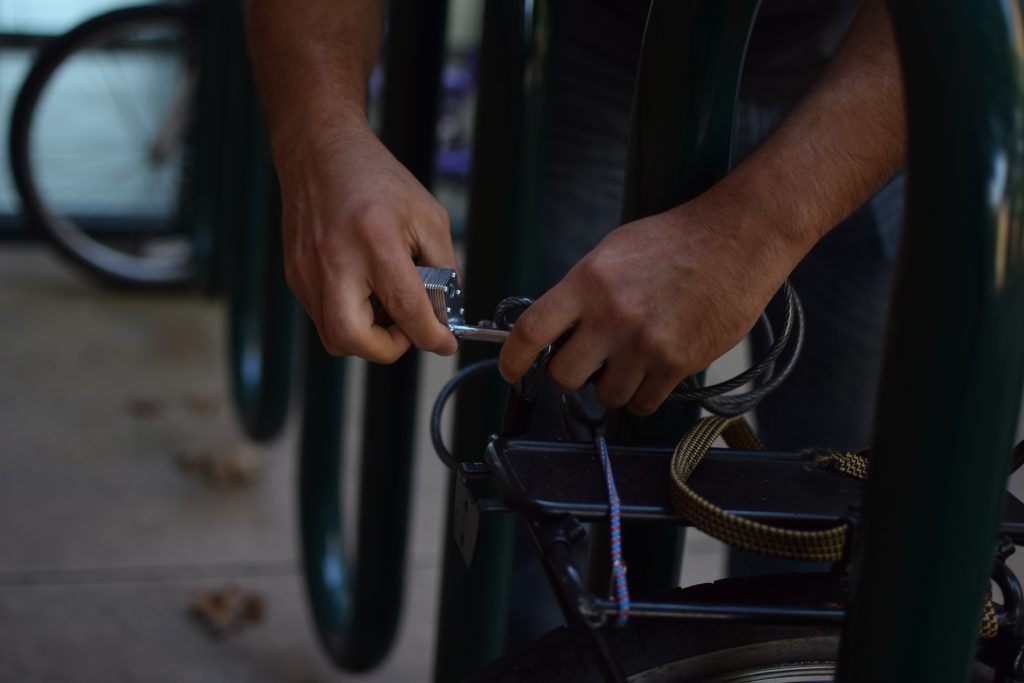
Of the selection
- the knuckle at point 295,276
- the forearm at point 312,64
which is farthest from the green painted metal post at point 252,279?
the knuckle at point 295,276

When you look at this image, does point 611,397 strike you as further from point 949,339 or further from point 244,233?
point 244,233

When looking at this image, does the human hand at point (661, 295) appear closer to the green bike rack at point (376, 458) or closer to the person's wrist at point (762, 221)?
the person's wrist at point (762, 221)

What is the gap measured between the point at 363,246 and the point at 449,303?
8cm

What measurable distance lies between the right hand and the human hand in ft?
0.31

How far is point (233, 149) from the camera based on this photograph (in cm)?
269

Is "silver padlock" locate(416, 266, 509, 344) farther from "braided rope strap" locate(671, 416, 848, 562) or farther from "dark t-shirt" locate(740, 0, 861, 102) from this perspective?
"dark t-shirt" locate(740, 0, 861, 102)

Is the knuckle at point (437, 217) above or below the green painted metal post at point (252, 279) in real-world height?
above

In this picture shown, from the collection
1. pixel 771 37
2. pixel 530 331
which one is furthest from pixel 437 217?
pixel 771 37

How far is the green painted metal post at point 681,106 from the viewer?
83 cm

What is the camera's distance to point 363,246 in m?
0.87

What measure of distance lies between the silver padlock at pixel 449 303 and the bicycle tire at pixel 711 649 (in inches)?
9.2

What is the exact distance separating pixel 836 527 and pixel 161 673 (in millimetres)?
1575

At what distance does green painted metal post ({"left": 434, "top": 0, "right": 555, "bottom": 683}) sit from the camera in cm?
103

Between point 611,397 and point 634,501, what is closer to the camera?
point 634,501
